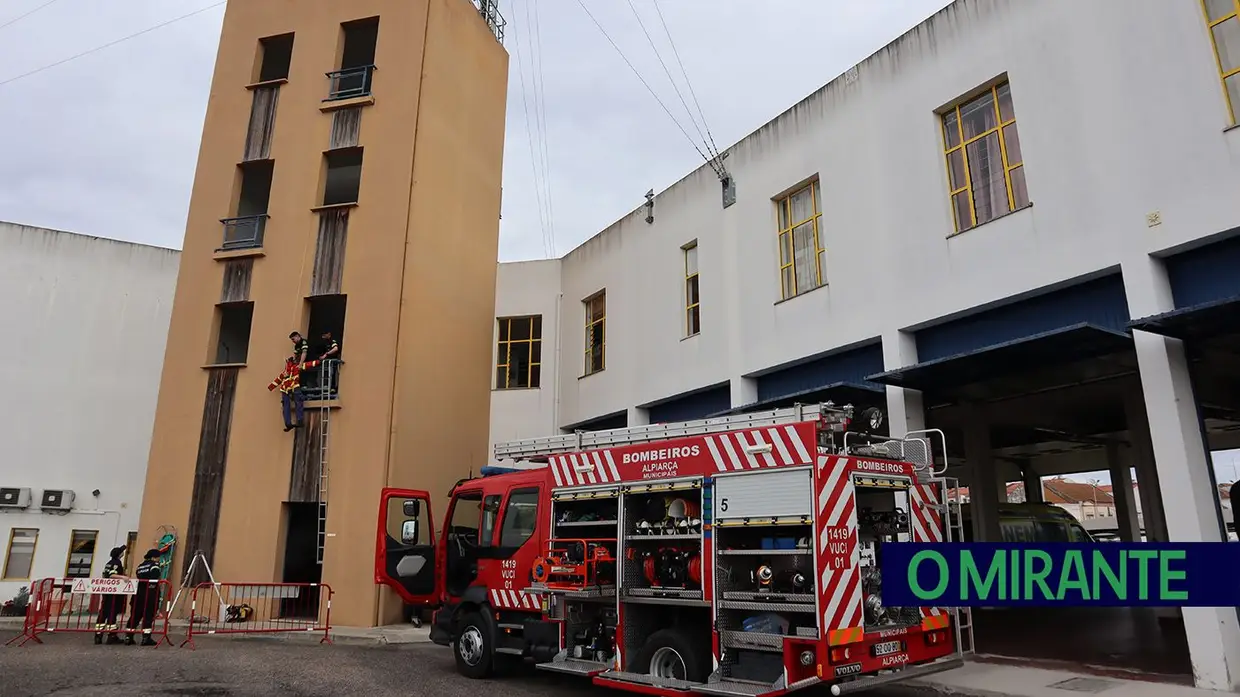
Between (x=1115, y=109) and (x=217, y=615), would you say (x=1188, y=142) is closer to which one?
(x=1115, y=109)

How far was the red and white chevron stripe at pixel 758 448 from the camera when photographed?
7.53m

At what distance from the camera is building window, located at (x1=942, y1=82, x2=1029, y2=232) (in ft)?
36.9

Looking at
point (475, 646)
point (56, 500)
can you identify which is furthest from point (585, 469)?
point (56, 500)

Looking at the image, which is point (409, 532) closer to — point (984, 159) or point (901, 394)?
point (901, 394)

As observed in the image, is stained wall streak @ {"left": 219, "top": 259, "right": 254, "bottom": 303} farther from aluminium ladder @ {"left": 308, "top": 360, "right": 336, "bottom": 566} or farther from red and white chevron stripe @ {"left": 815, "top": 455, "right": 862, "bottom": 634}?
red and white chevron stripe @ {"left": 815, "top": 455, "right": 862, "bottom": 634}

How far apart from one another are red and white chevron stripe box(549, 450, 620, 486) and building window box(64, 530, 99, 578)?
18353 mm

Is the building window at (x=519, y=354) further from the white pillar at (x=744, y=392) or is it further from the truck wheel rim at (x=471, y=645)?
the truck wheel rim at (x=471, y=645)

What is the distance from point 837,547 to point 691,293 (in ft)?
35.4

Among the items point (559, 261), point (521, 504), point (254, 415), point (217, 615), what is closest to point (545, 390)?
point (559, 261)

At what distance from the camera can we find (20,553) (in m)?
20.6

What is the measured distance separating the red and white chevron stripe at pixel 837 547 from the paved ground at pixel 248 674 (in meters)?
2.58

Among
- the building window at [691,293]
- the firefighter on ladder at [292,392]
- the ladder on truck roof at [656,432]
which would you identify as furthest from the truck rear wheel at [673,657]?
the firefighter on ladder at [292,392]

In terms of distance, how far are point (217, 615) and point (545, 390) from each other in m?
9.69

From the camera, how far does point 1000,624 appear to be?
1538cm
